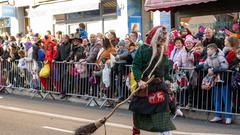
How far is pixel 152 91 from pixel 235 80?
3807mm

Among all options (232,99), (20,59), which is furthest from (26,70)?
(232,99)

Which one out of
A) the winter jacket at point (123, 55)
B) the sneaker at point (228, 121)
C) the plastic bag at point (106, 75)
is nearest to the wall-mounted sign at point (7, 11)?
the plastic bag at point (106, 75)

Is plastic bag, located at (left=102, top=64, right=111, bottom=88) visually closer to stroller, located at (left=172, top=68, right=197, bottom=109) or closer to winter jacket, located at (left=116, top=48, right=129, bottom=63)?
winter jacket, located at (left=116, top=48, right=129, bottom=63)

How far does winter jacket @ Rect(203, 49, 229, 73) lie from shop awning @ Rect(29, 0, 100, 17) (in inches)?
516

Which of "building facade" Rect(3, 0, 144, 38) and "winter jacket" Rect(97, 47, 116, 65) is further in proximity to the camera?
"building facade" Rect(3, 0, 144, 38)

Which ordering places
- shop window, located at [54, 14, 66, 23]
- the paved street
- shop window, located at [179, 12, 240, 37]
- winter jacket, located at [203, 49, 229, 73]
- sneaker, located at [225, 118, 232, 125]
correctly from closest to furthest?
1. the paved street
2. sneaker, located at [225, 118, 232, 125]
3. winter jacket, located at [203, 49, 229, 73]
4. shop window, located at [179, 12, 240, 37]
5. shop window, located at [54, 14, 66, 23]

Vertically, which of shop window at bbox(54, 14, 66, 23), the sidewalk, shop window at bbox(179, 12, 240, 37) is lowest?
the sidewalk

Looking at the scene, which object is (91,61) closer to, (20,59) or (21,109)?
(21,109)

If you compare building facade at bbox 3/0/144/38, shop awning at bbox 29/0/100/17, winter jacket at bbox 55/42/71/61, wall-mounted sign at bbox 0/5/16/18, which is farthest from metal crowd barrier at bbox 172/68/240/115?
wall-mounted sign at bbox 0/5/16/18

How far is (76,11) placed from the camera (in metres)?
24.4

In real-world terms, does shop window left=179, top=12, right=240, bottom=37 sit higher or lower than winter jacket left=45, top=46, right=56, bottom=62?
higher

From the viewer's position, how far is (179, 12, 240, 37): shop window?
14.5 meters

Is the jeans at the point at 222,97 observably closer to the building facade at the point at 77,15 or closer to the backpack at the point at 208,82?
the backpack at the point at 208,82

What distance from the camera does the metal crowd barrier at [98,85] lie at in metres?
10.6
